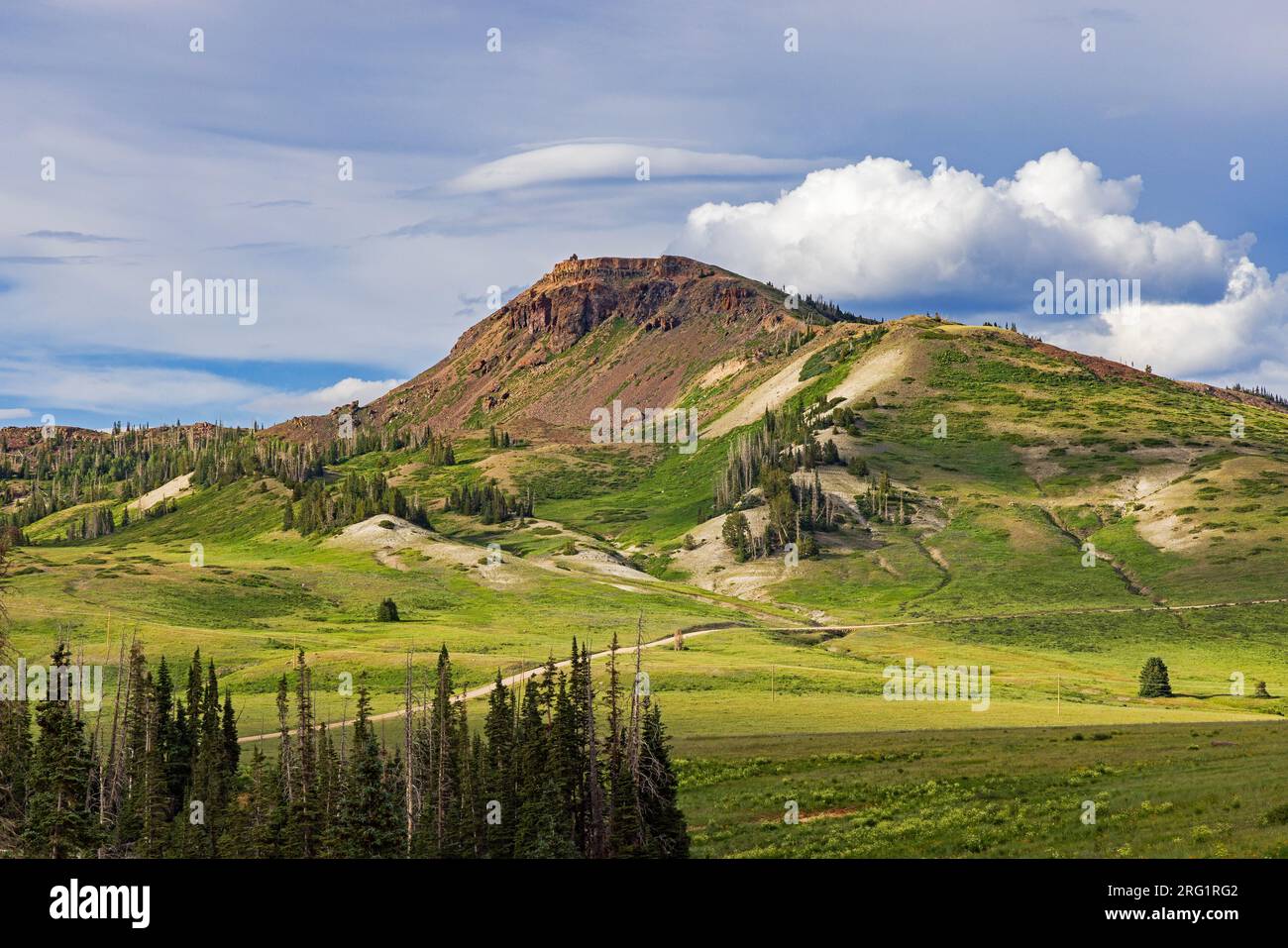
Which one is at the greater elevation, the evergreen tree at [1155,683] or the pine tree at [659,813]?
the pine tree at [659,813]

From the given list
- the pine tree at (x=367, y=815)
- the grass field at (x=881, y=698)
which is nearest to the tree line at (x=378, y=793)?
the pine tree at (x=367, y=815)

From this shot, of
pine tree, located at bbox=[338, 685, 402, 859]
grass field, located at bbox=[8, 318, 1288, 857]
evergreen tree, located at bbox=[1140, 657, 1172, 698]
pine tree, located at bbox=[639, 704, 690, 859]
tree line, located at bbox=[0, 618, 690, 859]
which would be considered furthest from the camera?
evergreen tree, located at bbox=[1140, 657, 1172, 698]

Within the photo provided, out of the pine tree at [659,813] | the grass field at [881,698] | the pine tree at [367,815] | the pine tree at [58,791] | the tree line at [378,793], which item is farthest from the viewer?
the pine tree at [58,791]

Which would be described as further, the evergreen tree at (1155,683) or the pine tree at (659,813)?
the evergreen tree at (1155,683)

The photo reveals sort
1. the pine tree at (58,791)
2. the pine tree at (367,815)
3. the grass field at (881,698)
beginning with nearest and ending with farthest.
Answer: the grass field at (881,698)
the pine tree at (367,815)
the pine tree at (58,791)

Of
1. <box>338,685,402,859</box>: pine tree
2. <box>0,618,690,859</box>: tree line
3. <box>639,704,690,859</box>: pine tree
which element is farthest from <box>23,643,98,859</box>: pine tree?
<box>639,704,690,859</box>: pine tree

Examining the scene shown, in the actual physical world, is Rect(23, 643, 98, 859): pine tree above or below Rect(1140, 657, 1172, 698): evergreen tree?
above

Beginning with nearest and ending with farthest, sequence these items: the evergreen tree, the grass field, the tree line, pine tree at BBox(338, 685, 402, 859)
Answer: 1. the grass field
2. the tree line
3. pine tree at BBox(338, 685, 402, 859)
4. the evergreen tree

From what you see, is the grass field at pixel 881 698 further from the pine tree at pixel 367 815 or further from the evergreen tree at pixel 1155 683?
the pine tree at pixel 367 815

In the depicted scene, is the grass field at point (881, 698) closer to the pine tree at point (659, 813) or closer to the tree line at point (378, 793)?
the pine tree at point (659, 813)

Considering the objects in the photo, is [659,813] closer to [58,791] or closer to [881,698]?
[58,791]

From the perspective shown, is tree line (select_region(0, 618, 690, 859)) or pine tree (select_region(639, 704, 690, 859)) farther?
tree line (select_region(0, 618, 690, 859))

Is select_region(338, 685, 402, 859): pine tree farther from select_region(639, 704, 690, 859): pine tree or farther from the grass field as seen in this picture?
the grass field
